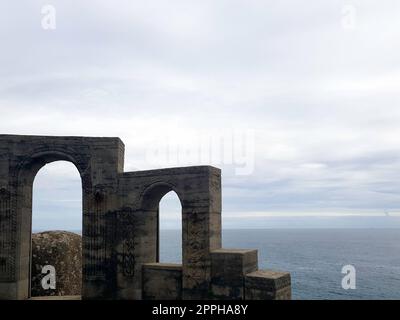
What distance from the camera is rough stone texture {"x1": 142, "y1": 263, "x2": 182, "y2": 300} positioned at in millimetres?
13969

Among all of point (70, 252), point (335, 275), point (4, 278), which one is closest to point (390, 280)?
point (335, 275)

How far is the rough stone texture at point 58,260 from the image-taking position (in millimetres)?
18562

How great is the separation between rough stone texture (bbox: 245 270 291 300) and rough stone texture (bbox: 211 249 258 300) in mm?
297

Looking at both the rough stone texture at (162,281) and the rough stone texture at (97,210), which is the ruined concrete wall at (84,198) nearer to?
the rough stone texture at (97,210)

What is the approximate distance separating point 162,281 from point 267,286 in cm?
409

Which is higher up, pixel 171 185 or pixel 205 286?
pixel 171 185

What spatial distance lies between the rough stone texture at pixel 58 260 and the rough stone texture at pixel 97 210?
350 centimetres

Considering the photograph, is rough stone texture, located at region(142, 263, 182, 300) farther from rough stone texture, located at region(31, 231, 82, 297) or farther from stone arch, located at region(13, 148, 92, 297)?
rough stone texture, located at region(31, 231, 82, 297)

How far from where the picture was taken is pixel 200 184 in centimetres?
1369

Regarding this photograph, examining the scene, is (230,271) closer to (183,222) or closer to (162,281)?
(183,222)

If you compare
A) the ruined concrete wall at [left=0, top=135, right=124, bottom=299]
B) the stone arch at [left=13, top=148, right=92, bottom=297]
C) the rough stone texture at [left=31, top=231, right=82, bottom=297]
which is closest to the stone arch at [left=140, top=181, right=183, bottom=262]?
the ruined concrete wall at [left=0, top=135, right=124, bottom=299]

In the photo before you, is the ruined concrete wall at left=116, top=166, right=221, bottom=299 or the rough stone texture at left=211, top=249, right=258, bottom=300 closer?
the rough stone texture at left=211, top=249, right=258, bottom=300

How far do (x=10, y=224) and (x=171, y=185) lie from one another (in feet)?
19.8
